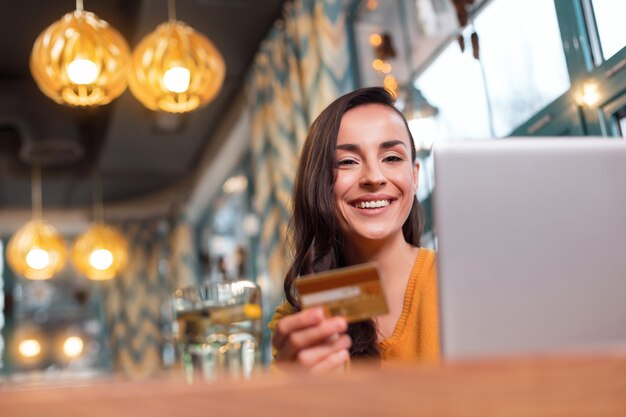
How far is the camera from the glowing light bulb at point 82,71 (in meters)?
3.10

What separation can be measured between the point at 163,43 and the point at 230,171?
12.6 feet

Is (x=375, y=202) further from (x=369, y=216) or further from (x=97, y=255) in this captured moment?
(x=97, y=255)

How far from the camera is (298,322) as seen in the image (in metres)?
1.09

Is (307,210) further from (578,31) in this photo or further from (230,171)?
(230,171)

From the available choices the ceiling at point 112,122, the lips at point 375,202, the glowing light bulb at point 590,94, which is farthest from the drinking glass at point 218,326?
the ceiling at point 112,122

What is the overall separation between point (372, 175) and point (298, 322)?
666mm

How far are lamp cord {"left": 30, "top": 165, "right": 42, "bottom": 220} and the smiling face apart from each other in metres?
6.07

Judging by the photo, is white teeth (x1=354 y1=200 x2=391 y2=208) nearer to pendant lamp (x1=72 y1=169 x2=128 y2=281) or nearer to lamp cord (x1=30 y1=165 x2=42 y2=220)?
pendant lamp (x1=72 y1=169 x2=128 y2=281)

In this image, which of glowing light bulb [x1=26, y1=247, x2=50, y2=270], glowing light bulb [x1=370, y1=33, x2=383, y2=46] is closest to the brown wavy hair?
glowing light bulb [x1=370, y1=33, x2=383, y2=46]

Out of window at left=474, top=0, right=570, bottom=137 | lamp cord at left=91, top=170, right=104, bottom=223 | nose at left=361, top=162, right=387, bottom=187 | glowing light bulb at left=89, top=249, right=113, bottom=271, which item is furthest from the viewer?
lamp cord at left=91, top=170, right=104, bottom=223

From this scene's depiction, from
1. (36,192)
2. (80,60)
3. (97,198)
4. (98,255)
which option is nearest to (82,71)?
(80,60)

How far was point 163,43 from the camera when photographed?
3285mm

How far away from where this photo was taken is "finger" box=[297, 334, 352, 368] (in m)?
1.10

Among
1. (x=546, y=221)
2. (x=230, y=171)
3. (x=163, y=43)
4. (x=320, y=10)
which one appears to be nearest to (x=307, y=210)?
(x=546, y=221)
